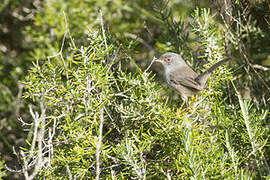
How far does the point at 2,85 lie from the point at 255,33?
245 centimetres

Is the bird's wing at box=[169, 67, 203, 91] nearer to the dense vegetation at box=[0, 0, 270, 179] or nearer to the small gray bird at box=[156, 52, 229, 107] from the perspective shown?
the small gray bird at box=[156, 52, 229, 107]

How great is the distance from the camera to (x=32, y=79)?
1.72m

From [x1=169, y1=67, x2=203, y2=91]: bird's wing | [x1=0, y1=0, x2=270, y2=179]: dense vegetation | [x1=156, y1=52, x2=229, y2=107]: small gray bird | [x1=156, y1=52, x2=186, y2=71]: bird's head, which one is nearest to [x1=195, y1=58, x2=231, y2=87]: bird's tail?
[x1=0, y1=0, x2=270, y2=179]: dense vegetation

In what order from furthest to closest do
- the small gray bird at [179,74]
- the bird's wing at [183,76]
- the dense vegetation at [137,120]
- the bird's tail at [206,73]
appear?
the bird's wing at [183,76]
the small gray bird at [179,74]
the bird's tail at [206,73]
the dense vegetation at [137,120]

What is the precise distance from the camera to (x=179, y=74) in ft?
10.2

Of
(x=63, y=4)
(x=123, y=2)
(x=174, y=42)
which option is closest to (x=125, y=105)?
(x=174, y=42)

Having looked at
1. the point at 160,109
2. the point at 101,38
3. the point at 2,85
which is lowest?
the point at 2,85

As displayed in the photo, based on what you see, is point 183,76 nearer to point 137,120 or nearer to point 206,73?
point 206,73

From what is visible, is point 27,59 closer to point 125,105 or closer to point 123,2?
point 123,2

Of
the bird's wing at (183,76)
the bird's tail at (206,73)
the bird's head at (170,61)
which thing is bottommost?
the bird's wing at (183,76)

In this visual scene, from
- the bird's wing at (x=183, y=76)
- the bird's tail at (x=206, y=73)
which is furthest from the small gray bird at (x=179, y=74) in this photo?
the bird's tail at (x=206, y=73)

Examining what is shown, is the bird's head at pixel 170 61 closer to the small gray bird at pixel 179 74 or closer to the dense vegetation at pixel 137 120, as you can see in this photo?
the small gray bird at pixel 179 74

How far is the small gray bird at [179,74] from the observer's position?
2658 millimetres

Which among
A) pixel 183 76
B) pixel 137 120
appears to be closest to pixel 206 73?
pixel 137 120
